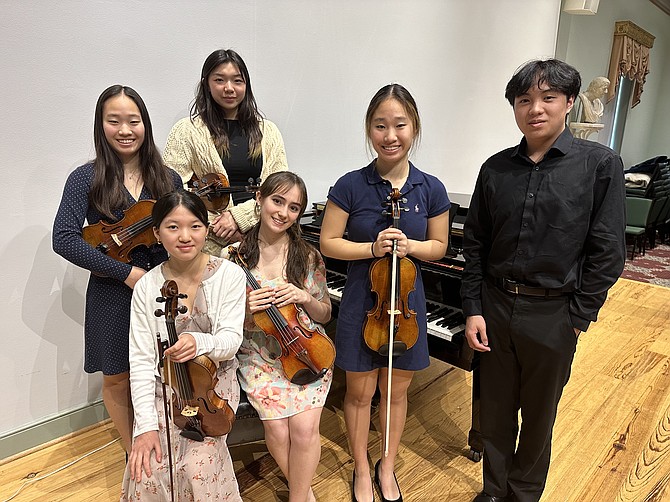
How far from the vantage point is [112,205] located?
5.05ft

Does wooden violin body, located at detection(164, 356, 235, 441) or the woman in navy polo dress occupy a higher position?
the woman in navy polo dress

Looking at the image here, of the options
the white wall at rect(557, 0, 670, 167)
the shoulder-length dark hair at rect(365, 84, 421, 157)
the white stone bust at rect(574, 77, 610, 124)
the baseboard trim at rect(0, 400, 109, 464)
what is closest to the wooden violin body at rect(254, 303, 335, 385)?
the shoulder-length dark hair at rect(365, 84, 421, 157)

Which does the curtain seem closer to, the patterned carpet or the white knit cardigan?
the patterned carpet

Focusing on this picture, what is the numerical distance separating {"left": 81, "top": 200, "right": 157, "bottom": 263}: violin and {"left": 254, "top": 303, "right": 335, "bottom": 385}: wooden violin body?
45cm

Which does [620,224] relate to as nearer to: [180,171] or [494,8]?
[180,171]

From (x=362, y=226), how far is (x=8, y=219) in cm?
141

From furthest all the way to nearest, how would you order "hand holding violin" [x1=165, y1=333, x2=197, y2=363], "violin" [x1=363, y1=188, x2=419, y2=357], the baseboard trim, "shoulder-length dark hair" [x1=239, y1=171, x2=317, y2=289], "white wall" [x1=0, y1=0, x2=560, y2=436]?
the baseboard trim → "white wall" [x1=0, y1=0, x2=560, y2=436] → "shoulder-length dark hair" [x1=239, y1=171, x2=317, y2=289] → "violin" [x1=363, y1=188, x2=419, y2=357] → "hand holding violin" [x1=165, y1=333, x2=197, y2=363]

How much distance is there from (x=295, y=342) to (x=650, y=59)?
351 inches

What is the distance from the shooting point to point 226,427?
144 centimetres

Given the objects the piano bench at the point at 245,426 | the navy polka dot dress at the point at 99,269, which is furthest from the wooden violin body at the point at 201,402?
the navy polka dot dress at the point at 99,269

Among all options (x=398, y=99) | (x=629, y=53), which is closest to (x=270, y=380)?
(x=398, y=99)

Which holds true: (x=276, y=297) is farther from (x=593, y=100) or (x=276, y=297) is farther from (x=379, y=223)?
(x=593, y=100)

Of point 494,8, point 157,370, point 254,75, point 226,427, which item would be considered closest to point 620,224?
point 226,427

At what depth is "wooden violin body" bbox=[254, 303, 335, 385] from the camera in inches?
60.8
